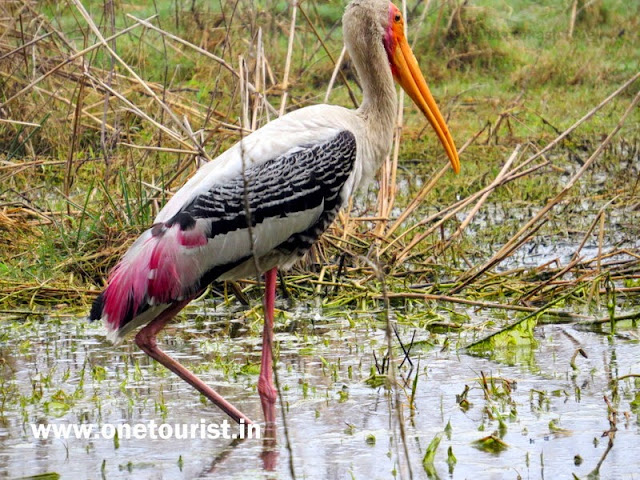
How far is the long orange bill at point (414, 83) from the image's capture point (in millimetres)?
5062

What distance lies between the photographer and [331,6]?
12.1 metres

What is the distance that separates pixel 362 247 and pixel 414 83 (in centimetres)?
124

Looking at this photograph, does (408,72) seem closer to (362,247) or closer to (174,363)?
(362,247)

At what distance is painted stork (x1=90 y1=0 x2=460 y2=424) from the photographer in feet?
14.5

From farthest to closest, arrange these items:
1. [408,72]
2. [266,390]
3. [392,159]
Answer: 1. [392,159]
2. [408,72]
3. [266,390]

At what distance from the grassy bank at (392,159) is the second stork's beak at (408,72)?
Answer: 2.41 ft

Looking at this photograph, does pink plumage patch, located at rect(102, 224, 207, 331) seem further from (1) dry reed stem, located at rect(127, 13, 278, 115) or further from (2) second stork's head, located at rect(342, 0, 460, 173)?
(1) dry reed stem, located at rect(127, 13, 278, 115)

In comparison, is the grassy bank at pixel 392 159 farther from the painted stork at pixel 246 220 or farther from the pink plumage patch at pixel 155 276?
the pink plumage patch at pixel 155 276

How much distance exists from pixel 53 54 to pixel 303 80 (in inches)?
89.2

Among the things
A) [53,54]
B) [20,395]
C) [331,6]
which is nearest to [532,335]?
[20,395]

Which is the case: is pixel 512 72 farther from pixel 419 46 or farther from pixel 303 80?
pixel 303 80

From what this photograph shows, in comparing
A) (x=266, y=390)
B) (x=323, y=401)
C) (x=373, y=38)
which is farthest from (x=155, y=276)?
(x=373, y=38)

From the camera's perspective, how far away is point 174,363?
14.6ft

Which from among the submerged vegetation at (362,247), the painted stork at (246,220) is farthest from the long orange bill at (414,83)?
the submerged vegetation at (362,247)
